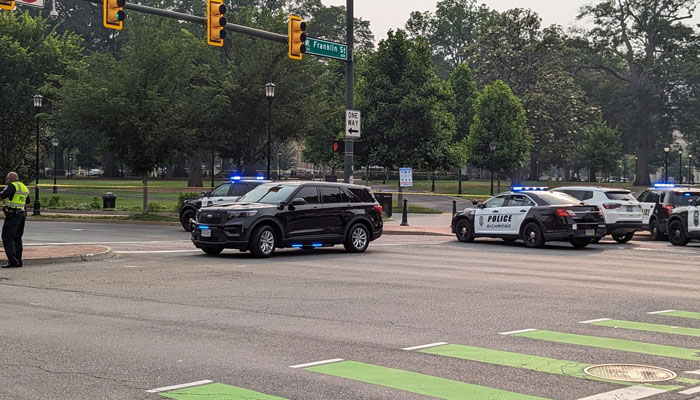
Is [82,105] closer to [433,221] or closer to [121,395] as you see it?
[433,221]

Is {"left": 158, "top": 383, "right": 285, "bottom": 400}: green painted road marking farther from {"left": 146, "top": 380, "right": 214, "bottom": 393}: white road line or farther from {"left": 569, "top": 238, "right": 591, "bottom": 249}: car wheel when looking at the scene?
{"left": 569, "top": 238, "right": 591, "bottom": 249}: car wheel

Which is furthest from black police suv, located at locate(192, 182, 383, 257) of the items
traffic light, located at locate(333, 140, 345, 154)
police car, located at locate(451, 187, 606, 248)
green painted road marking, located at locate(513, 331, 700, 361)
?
green painted road marking, located at locate(513, 331, 700, 361)

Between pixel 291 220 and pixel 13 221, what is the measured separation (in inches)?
237

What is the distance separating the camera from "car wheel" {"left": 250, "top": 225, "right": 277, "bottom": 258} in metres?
19.4

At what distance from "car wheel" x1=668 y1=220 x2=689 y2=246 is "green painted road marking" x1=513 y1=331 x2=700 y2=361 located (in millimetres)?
16987

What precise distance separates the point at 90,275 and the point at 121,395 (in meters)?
9.54

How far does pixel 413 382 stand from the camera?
7352 mm

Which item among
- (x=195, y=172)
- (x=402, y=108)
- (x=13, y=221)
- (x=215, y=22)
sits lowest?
(x=13, y=221)

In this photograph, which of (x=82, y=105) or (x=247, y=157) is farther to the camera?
(x=247, y=157)

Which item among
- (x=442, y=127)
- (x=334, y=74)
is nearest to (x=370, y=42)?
(x=334, y=74)

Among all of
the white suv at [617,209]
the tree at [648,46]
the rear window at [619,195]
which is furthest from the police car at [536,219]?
the tree at [648,46]

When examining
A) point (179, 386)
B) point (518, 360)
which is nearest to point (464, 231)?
point (518, 360)

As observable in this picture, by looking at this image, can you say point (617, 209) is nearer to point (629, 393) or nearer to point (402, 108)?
point (629, 393)

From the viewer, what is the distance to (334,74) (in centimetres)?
7469
